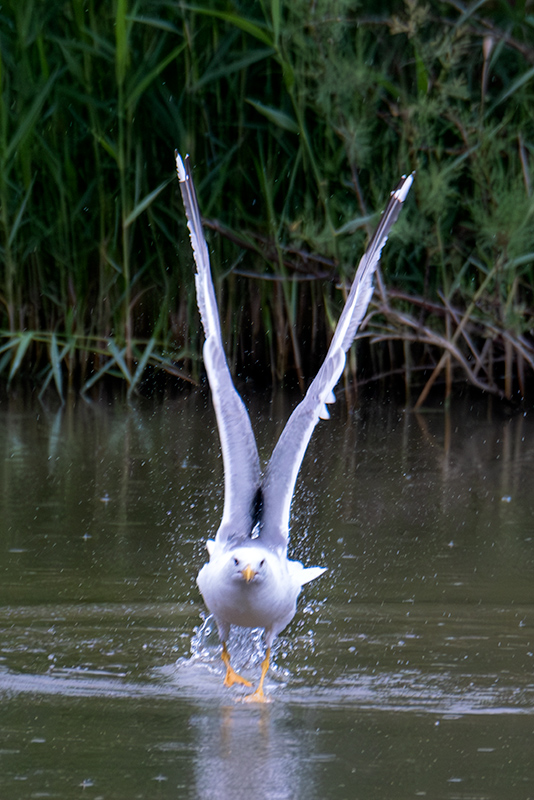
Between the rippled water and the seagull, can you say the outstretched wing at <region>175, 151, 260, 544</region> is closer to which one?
the seagull

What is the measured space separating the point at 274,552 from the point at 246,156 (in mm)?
6201

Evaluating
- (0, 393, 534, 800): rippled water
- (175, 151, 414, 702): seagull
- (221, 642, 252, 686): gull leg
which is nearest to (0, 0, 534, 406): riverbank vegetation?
(0, 393, 534, 800): rippled water

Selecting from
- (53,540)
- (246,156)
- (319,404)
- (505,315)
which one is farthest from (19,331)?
(319,404)

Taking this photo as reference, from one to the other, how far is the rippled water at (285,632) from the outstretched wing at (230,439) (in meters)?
0.51

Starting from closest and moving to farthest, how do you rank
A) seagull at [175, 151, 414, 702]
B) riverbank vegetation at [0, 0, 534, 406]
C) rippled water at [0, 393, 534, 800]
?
rippled water at [0, 393, 534, 800], seagull at [175, 151, 414, 702], riverbank vegetation at [0, 0, 534, 406]

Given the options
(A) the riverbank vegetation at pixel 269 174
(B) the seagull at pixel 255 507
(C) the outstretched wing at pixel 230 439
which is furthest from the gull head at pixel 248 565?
(A) the riverbank vegetation at pixel 269 174

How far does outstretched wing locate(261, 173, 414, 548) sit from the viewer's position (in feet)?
15.2

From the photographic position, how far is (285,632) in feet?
16.7

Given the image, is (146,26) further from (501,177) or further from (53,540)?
(53,540)

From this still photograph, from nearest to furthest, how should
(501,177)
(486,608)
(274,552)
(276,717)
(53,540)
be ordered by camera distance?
(276,717), (274,552), (486,608), (53,540), (501,177)

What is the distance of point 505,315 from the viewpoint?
9547 millimetres

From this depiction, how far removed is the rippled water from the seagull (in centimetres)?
24

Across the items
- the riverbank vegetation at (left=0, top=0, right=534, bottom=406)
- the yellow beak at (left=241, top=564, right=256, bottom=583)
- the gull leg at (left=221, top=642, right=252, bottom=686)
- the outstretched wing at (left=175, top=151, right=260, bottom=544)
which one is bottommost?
the gull leg at (left=221, top=642, right=252, bottom=686)

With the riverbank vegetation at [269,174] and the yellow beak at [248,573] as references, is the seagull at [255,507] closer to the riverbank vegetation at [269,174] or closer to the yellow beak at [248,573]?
the yellow beak at [248,573]
